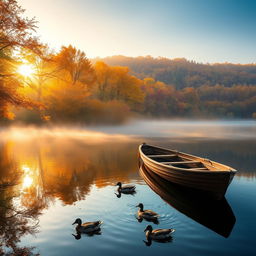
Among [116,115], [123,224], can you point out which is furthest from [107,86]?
[123,224]

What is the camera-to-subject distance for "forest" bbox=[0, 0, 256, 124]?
17.4 metres

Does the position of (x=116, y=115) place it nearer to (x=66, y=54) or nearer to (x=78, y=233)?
(x=66, y=54)

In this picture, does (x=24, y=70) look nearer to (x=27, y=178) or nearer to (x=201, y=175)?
(x=27, y=178)

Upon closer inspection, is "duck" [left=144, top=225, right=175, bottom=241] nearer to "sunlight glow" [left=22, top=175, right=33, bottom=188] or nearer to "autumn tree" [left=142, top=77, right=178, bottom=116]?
"sunlight glow" [left=22, top=175, right=33, bottom=188]

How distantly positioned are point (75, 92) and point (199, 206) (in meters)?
37.2

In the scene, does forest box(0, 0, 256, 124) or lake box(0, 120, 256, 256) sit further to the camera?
forest box(0, 0, 256, 124)

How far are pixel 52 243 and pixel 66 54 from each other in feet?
142

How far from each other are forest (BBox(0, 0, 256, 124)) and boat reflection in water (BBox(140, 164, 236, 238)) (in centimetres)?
1033

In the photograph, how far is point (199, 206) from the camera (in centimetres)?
1203

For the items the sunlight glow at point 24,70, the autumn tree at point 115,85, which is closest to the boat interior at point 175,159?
the sunlight glow at point 24,70

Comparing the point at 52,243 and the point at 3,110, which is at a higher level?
the point at 3,110

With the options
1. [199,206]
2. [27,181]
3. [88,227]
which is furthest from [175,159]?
[88,227]

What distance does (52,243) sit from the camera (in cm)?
853

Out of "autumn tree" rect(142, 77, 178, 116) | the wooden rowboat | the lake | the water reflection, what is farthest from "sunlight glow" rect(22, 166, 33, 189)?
"autumn tree" rect(142, 77, 178, 116)
